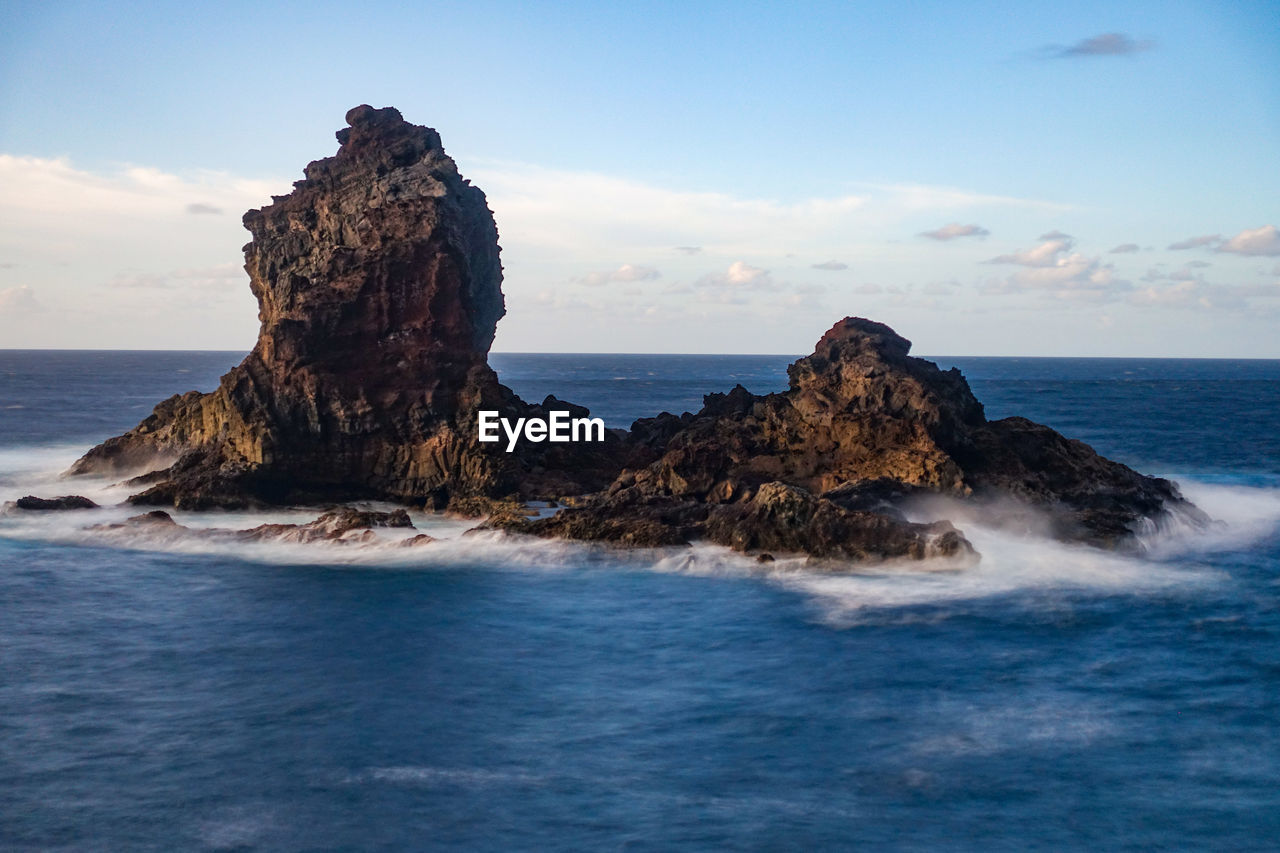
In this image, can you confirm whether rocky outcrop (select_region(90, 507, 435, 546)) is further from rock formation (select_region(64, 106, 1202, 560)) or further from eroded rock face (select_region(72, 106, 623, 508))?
eroded rock face (select_region(72, 106, 623, 508))

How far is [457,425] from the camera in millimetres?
42344

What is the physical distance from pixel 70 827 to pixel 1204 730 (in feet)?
64.4

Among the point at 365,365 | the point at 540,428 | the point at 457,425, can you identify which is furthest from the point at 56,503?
the point at 540,428

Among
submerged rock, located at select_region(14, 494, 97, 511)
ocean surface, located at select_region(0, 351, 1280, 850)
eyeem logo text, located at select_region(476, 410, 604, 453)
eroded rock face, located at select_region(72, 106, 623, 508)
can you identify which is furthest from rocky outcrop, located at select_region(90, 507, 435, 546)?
eyeem logo text, located at select_region(476, 410, 604, 453)

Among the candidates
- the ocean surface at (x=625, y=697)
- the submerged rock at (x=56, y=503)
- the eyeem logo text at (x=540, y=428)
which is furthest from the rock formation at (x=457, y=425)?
the ocean surface at (x=625, y=697)

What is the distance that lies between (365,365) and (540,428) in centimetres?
769

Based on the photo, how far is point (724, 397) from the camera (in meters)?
49.4

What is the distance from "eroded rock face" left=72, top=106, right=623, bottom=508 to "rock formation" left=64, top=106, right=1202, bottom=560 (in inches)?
3.1

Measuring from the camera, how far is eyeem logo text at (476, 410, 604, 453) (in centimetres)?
4200

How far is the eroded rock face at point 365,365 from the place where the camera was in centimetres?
4194

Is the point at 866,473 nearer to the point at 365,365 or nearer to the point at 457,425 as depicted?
the point at 457,425

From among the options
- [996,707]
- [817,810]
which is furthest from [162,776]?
[996,707]

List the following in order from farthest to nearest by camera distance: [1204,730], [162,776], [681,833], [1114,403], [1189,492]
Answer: [1114,403] < [1189,492] < [1204,730] < [162,776] < [681,833]

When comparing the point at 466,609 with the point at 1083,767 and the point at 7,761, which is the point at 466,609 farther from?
the point at 1083,767
